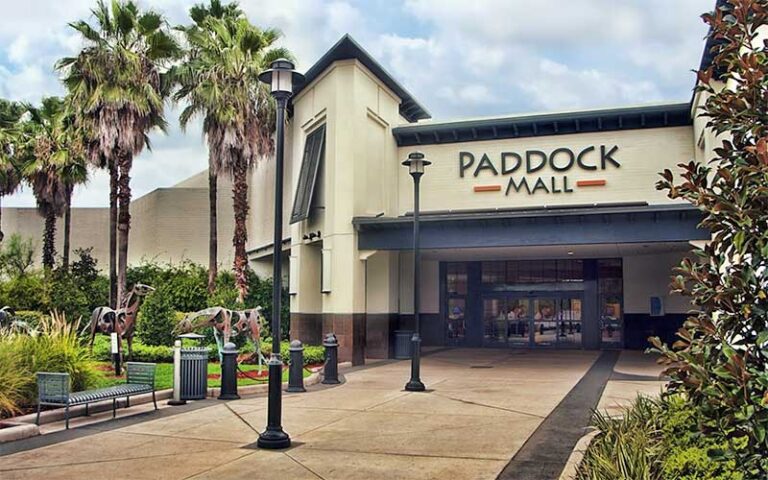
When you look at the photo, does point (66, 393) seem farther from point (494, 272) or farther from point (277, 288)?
point (494, 272)

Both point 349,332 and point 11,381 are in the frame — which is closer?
point 11,381

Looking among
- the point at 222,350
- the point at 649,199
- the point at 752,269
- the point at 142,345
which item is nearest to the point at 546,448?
the point at 752,269

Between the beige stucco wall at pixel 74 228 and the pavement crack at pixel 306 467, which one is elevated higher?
the beige stucco wall at pixel 74 228

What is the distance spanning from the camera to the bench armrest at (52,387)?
411 inches

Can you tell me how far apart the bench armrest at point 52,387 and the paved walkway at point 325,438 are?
0.54m

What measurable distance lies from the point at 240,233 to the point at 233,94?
17.2 feet

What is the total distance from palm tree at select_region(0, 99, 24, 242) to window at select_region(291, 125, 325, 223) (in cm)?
1670

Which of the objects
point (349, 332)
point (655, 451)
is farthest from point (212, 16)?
point (655, 451)

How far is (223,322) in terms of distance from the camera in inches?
663

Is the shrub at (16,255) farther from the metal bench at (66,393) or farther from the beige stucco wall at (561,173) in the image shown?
the metal bench at (66,393)

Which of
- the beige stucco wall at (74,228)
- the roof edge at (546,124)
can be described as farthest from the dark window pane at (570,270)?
the beige stucco wall at (74,228)

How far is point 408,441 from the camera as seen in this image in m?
9.68

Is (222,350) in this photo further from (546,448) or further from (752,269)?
(752,269)

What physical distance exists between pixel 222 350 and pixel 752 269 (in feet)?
36.9
